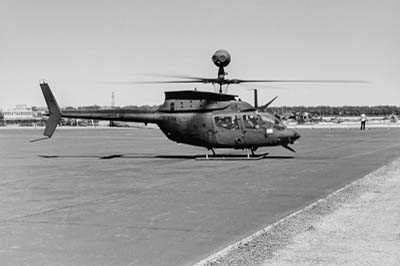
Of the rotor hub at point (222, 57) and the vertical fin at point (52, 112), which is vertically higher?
the rotor hub at point (222, 57)

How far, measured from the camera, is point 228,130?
85.0 feet

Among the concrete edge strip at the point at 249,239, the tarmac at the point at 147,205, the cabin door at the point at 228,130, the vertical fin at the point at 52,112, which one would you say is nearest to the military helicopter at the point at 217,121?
the cabin door at the point at 228,130

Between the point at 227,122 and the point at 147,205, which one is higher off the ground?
the point at 227,122

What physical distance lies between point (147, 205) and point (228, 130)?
45.7 feet

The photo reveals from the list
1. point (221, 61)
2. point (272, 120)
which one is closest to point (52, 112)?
point (221, 61)

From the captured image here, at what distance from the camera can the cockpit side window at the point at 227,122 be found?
25859 mm

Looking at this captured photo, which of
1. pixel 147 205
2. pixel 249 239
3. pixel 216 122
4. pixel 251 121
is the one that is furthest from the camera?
pixel 216 122

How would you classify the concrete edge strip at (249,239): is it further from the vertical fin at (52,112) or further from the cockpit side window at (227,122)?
the vertical fin at (52,112)

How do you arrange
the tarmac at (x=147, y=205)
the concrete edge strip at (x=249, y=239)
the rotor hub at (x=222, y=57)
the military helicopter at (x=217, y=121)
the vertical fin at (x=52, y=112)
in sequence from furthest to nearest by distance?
the vertical fin at (x=52, y=112), the military helicopter at (x=217, y=121), the rotor hub at (x=222, y=57), the tarmac at (x=147, y=205), the concrete edge strip at (x=249, y=239)

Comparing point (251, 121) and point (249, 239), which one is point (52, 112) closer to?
point (251, 121)

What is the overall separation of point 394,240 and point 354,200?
13.8 ft

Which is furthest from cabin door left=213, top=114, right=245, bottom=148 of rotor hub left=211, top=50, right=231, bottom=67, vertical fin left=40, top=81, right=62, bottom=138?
vertical fin left=40, top=81, right=62, bottom=138

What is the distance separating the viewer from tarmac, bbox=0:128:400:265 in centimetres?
805

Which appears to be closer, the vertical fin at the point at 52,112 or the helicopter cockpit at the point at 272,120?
the helicopter cockpit at the point at 272,120
